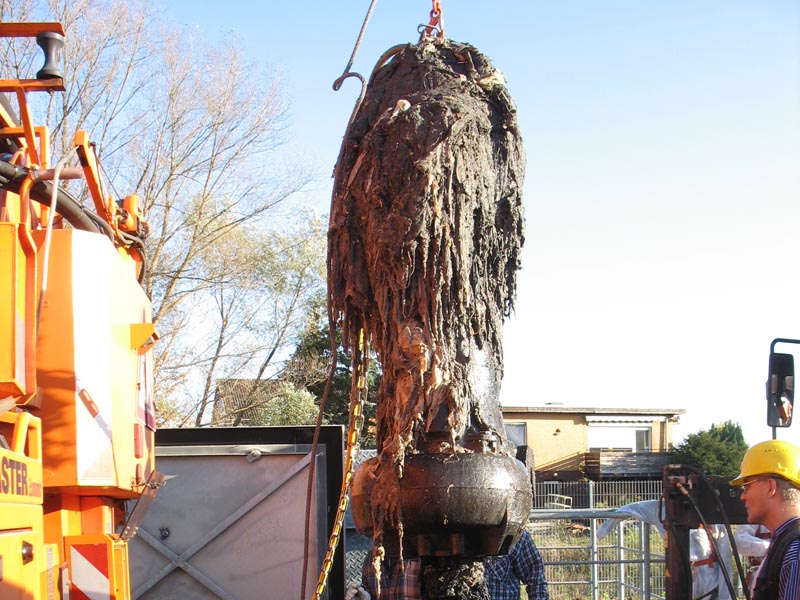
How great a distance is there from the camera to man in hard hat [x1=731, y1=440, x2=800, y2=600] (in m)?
3.70

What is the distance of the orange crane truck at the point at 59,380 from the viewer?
3.36 metres

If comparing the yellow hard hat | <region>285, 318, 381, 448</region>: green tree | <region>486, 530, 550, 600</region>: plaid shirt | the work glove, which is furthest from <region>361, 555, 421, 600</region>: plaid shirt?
<region>285, 318, 381, 448</region>: green tree

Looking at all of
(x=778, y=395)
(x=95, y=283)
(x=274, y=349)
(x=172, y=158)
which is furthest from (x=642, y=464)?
(x=95, y=283)

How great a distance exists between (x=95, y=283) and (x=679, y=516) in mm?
3226

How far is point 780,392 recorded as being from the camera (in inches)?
220

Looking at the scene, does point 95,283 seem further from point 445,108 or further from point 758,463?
point 758,463

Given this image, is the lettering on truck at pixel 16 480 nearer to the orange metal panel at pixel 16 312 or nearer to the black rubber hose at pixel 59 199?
the orange metal panel at pixel 16 312

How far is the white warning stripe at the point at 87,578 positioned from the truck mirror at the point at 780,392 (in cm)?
376

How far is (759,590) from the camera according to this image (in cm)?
376

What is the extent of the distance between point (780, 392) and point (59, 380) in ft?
13.2

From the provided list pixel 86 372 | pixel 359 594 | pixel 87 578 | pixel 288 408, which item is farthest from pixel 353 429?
pixel 288 408

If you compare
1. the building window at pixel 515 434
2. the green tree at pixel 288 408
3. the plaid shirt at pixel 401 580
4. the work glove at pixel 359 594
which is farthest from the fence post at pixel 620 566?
the green tree at pixel 288 408

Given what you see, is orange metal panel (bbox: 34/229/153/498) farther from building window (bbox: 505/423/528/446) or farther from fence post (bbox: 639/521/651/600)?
fence post (bbox: 639/521/651/600)

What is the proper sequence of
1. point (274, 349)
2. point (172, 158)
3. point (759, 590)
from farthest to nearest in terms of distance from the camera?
point (274, 349) < point (172, 158) < point (759, 590)
